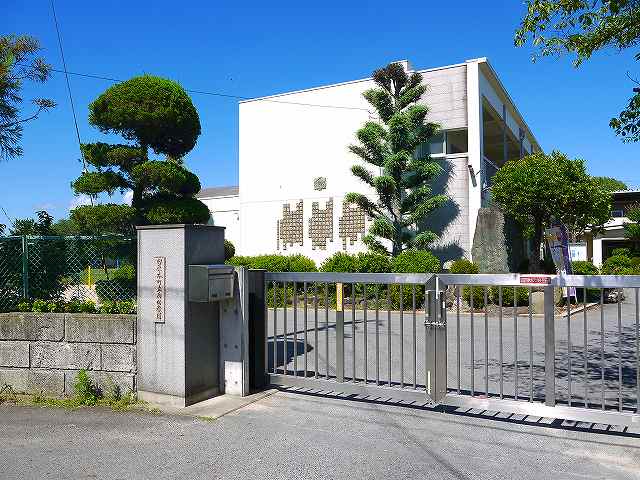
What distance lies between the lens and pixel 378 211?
1969 centimetres

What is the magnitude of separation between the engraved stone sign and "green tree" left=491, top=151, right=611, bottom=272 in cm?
1432

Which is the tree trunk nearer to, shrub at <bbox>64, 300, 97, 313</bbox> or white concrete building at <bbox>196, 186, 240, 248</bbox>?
white concrete building at <bbox>196, 186, 240, 248</bbox>

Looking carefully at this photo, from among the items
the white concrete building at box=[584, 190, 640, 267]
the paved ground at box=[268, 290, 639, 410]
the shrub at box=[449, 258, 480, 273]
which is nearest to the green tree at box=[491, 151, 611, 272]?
the shrub at box=[449, 258, 480, 273]

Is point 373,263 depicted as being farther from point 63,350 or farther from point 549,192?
point 63,350

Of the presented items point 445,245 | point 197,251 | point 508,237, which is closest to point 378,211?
point 445,245

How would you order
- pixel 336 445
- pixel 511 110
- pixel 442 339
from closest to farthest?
1. pixel 336 445
2. pixel 442 339
3. pixel 511 110

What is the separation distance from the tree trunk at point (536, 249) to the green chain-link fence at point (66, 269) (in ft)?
50.0

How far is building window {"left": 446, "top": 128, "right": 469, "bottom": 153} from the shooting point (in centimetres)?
2126

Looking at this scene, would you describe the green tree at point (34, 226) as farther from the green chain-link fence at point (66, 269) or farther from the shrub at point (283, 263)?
the shrub at point (283, 263)

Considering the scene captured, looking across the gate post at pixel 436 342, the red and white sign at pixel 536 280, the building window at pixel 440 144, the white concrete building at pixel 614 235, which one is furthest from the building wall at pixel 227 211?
the white concrete building at pixel 614 235

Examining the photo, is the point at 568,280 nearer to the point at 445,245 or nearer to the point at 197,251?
the point at 197,251

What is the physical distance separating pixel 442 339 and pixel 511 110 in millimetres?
24133

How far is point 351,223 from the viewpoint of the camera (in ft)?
69.6

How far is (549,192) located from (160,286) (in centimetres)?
1453
